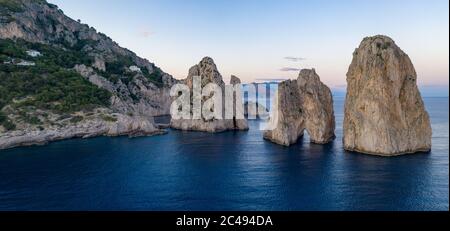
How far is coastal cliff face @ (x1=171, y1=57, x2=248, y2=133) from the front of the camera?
133 metres

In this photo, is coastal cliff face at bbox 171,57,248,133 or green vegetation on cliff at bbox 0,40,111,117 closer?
green vegetation on cliff at bbox 0,40,111,117

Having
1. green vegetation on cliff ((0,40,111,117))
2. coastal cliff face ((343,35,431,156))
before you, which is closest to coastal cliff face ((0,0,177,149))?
green vegetation on cliff ((0,40,111,117))

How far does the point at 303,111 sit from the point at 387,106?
26.6 m

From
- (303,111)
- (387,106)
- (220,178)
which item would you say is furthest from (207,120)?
(387,106)

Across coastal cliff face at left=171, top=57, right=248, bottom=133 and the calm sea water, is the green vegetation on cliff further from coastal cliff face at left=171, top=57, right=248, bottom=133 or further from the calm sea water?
coastal cliff face at left=171, top=57, right=248, bottom=133

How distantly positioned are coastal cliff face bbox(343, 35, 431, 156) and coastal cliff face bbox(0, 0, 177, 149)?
246ft

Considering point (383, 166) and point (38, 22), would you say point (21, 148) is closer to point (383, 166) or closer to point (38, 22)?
point (383, 166)

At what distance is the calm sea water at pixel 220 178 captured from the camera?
52094 millimetres

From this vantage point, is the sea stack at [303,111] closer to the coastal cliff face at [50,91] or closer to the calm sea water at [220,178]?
the calm sea water at [220,178]

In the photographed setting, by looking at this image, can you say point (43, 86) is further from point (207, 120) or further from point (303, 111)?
point (303, 111)

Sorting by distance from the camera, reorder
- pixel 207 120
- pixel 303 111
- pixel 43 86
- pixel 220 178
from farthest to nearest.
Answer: pixel 207 120
pixel 43 86
pixel 303 111
pixel 220 178

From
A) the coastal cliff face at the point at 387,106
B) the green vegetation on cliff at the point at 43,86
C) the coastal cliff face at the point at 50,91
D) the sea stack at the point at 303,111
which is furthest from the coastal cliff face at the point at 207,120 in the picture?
the coastal cliff face at the point at 387,106

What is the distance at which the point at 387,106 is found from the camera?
80.4m

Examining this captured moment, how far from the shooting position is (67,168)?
73.6m
